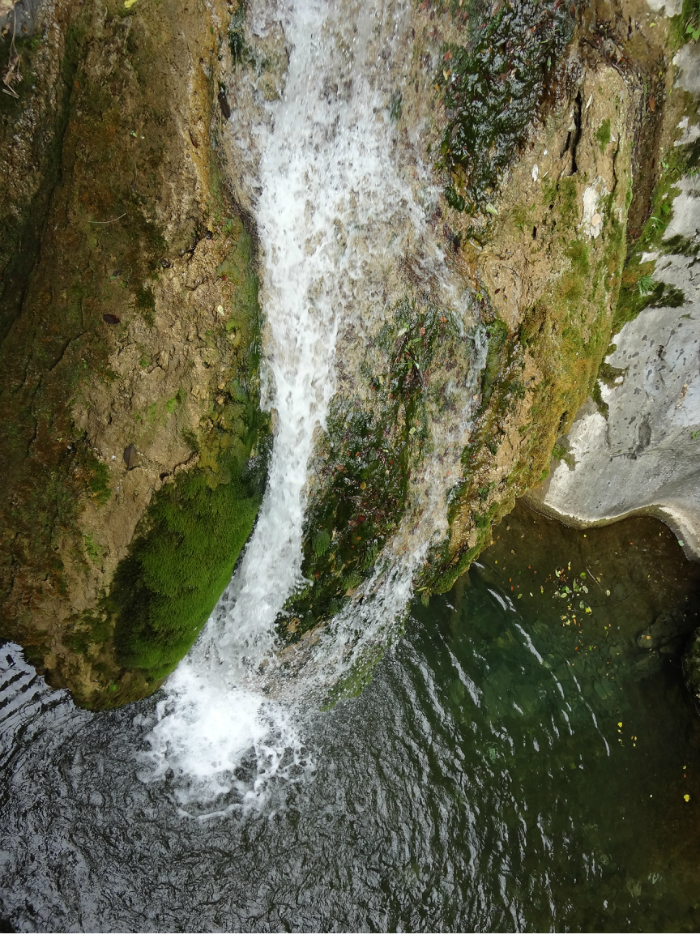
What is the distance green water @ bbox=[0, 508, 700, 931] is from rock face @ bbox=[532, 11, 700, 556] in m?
0.46

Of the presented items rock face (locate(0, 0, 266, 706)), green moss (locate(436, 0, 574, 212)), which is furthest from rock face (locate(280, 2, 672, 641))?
rock face (locate(0, 0, 266, 706))

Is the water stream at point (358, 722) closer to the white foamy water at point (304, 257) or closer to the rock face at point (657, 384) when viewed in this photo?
the white foamy water at point (304, 257)

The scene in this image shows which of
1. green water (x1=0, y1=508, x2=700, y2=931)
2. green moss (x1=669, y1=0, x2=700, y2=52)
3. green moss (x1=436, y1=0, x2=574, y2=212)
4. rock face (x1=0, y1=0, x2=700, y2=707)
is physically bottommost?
green water (x1=0, y1=508, x2=700, y2=931)

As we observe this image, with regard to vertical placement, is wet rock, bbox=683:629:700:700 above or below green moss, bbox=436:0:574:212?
below

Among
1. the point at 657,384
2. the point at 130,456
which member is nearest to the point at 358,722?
the point at 130,456

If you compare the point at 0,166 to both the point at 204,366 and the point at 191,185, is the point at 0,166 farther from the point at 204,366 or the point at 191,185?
the point at 204,366

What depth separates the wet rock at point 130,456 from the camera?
9.80 ft

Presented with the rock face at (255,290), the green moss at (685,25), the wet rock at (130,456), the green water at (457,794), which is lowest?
the green water at (457,794)

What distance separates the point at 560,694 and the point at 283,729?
2734 mm

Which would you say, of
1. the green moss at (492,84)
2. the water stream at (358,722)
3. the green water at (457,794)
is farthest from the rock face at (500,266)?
the green water at (457,794)

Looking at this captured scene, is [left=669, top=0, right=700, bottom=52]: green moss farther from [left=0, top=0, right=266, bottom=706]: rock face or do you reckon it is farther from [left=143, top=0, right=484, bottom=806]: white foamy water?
[left=0, top=0, right=266, bottom=706]: rock face

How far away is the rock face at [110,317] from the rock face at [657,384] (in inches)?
115

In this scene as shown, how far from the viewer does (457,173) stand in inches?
132

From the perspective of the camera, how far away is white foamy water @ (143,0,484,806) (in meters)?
3.10
